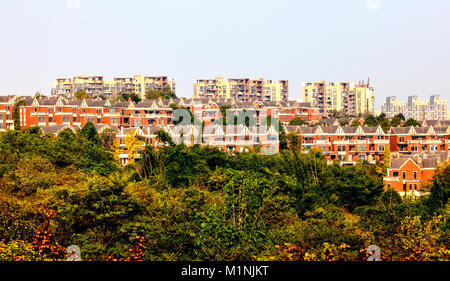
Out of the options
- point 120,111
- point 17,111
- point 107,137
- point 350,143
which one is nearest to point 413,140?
point 350,143

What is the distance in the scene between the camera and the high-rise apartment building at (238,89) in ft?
245

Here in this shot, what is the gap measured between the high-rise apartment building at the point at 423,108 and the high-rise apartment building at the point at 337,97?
22292 millimetres

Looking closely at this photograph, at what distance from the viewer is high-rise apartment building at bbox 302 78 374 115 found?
78938 mm

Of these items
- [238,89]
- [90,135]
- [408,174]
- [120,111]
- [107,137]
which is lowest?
[408,174]

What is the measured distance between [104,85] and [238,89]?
16279mm

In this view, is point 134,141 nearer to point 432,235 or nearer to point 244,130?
point 244,130

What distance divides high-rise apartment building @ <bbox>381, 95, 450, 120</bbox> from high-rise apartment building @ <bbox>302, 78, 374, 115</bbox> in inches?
878

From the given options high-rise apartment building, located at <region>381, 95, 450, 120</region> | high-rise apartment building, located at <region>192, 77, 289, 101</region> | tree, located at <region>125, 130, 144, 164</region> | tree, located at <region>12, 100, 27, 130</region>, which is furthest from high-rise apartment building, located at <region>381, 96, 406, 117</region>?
tree, located at <region>125, 130, 144, 164</region>

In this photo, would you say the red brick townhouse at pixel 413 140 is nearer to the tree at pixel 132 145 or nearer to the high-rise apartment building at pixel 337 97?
the tree at pixel 132 145

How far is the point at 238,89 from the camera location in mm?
75188

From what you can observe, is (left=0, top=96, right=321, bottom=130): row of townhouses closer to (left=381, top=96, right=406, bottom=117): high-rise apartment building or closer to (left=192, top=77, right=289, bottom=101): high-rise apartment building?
(left=192, top=77, right=289, bottom=101): high-rise apartment building

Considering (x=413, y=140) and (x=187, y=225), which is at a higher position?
(x=187, y=225)

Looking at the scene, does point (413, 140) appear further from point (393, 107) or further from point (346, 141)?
point (393, 107)
